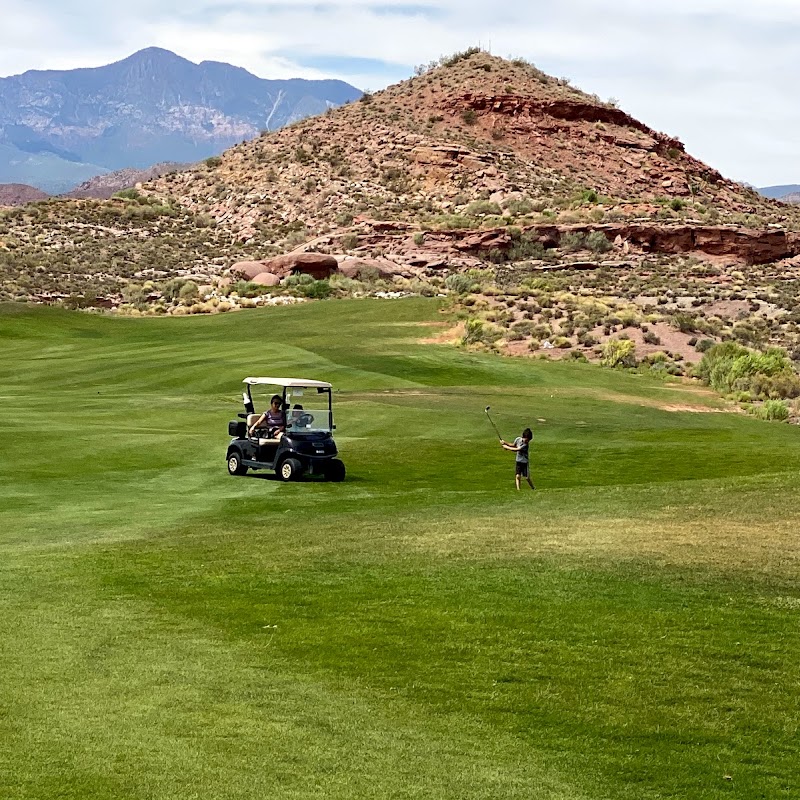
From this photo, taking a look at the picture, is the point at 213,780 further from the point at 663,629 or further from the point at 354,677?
the point at 663,629

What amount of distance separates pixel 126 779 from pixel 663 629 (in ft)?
20.4

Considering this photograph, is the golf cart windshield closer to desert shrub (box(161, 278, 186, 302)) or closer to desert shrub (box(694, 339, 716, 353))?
desert shrub (box(694, 339, 716, 353))

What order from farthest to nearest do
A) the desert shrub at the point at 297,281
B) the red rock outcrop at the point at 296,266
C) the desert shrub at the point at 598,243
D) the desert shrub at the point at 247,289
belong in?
the desert shrub at the point at 598,243 → the red rock outcrop at the point at 296,266 → the desert shrub at the point at 297,281 → the desert shrub at the point at 247,289

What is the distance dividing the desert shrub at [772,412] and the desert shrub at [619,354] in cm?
1311

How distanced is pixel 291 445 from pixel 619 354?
113 ft

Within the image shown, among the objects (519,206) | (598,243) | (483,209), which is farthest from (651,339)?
(483,209)

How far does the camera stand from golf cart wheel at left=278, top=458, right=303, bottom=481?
25.4 m

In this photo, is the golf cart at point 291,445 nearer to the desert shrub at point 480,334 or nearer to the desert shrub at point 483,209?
the desert shrub at point 480,334

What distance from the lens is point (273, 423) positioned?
85.1 ft

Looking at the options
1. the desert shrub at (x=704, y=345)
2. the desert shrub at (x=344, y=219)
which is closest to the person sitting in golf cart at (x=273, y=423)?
the desert shrub at (x=704, y=345)

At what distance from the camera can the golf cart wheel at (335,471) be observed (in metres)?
25.4

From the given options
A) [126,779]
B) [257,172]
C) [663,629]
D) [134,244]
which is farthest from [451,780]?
[257,172]

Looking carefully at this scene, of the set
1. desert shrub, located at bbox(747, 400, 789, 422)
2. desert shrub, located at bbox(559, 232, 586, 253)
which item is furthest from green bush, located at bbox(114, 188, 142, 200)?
desert shrub, located at bbox(747, 400, 789, 422)

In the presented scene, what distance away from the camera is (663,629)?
13.2 meters
